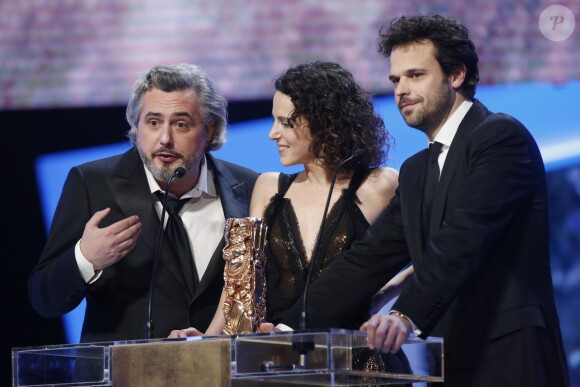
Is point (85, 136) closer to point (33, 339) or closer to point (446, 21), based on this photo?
point (33, 339)

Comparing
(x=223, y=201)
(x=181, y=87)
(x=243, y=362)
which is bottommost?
(x=243, y=362)

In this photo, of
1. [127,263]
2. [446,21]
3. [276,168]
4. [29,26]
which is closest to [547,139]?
[276,168]

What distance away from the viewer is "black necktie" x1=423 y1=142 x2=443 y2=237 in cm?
282

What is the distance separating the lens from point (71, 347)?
266 cm

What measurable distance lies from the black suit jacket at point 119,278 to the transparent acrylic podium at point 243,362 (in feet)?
2.55

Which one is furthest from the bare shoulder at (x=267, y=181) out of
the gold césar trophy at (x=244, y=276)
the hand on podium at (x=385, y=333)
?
the hand on podium at (x=385, y=333)

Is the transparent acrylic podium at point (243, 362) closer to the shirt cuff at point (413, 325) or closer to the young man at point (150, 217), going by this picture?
the shirt cuff at point (413, 325)

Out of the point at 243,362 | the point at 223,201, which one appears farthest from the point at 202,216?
the point at 243,362

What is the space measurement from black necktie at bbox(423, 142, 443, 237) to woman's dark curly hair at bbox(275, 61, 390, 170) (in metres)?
0.57

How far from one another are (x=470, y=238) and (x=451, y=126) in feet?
1.56

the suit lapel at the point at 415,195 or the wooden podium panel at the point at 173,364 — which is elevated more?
the suit lapel at the point at 415,195

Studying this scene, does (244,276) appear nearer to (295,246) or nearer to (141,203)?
(295,246)

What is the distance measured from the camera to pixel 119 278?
11.6ft

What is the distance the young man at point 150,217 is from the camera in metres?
3.52
